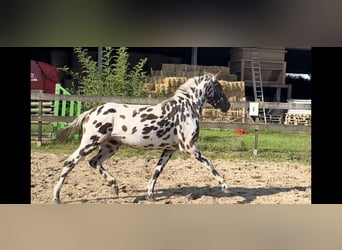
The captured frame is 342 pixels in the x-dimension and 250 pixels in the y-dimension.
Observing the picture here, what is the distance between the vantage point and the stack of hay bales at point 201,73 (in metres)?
5.96

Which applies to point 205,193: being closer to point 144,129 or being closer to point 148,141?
point 148,141

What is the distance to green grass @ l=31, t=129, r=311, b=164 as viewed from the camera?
229 inches

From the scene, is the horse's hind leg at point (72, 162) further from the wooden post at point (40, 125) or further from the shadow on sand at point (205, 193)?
the wooden post at point (40, 125)

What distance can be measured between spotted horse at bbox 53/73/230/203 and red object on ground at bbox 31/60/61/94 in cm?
226

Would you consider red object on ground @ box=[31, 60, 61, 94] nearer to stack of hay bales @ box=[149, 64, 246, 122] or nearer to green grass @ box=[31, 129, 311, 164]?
stack of hay bales @ box=[149, 64, 246, 122]

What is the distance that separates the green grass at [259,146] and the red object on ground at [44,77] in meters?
1.87

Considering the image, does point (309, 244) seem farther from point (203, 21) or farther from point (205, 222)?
point (203, 21)

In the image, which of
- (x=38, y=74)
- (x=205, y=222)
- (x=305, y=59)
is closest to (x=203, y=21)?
(x=205, y=222)

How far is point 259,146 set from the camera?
6004 mm

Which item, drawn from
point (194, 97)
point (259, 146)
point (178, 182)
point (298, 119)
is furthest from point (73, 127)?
point (298, 119)

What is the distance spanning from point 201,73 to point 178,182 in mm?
2324

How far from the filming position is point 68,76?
697 centimetres

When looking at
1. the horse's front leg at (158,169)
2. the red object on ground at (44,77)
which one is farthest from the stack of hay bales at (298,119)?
the red object on ground at (44,77)
